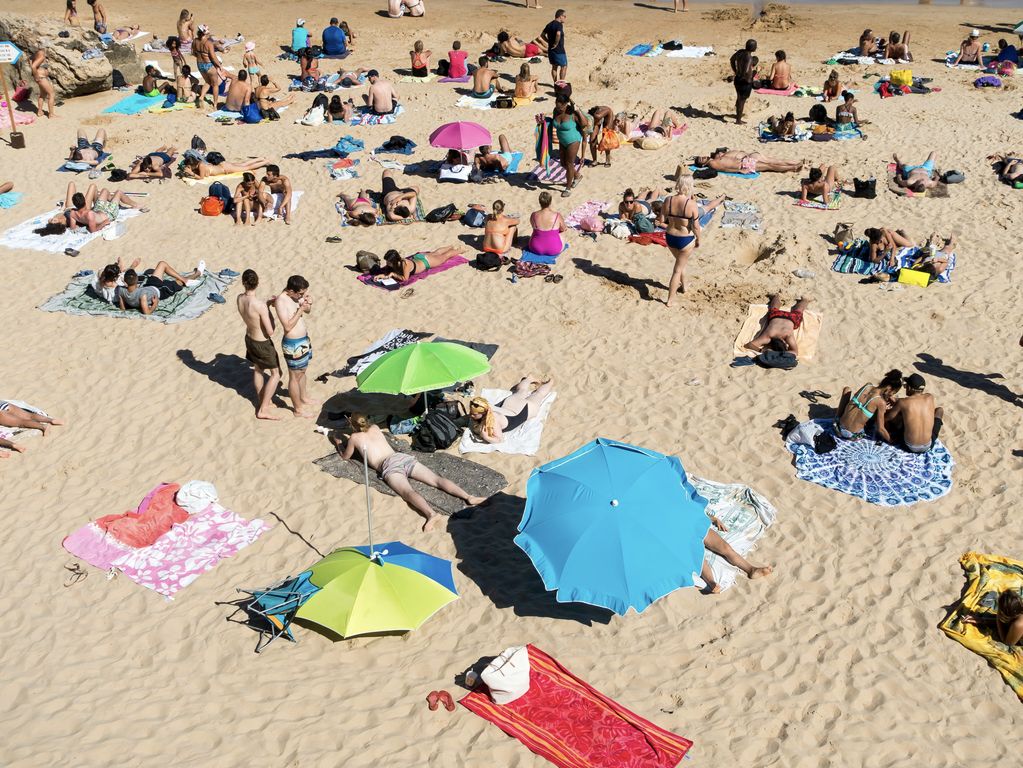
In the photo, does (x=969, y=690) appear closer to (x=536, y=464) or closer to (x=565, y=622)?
(x=565, y=622)

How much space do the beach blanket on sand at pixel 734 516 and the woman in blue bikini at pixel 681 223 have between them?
409cm

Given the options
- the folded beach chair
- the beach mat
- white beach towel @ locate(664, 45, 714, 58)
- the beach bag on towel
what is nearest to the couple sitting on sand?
the beach mat

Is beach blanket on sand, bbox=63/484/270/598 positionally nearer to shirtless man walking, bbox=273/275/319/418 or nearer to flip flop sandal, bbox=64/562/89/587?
flip flop sandal, bbox=64/562/89/587

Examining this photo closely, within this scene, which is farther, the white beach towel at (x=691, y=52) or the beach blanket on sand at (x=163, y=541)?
the white beach towel at (x=691, y=52)

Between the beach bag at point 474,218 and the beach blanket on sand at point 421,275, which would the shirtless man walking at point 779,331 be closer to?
the beach blanket on sand at point 421,275

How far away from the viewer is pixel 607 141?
16.8 meters

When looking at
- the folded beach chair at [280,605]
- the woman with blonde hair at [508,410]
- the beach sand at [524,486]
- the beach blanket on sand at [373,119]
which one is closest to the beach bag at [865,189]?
the beach sand at [524,486]

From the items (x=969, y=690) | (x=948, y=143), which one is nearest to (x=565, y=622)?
(x=969, y=690)

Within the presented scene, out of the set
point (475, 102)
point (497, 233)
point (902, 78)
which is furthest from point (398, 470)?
point (902, 78)

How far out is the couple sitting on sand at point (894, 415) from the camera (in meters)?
9.23

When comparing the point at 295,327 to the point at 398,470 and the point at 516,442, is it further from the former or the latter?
the point at 516,442

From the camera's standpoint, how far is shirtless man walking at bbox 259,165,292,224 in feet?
50.0

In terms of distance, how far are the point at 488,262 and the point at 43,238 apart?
777 centimetres

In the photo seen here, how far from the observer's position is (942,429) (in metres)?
9.90
